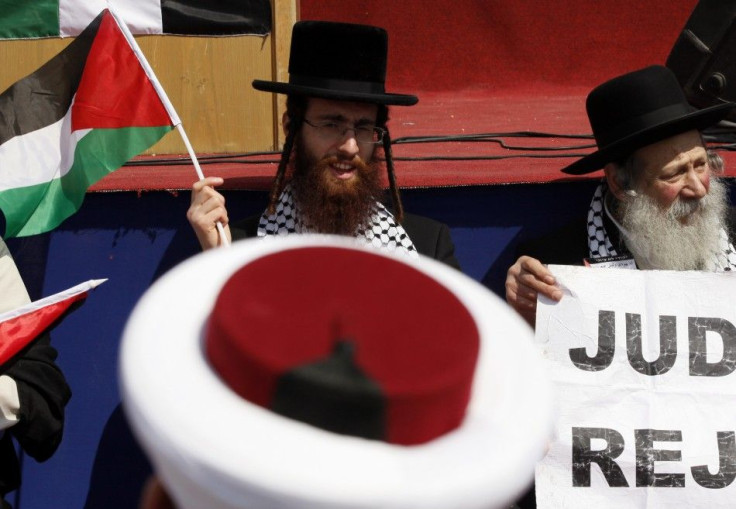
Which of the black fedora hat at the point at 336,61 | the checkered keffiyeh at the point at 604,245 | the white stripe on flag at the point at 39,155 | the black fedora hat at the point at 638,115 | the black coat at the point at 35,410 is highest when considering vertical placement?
the black fedora hat at the point at 336,61

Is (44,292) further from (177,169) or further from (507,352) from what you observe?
(507,352)

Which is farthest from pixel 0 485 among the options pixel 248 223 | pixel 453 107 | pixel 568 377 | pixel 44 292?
pixel 453 107

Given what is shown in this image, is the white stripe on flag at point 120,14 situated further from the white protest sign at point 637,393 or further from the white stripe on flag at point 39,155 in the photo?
the white protest sign at point 637,393

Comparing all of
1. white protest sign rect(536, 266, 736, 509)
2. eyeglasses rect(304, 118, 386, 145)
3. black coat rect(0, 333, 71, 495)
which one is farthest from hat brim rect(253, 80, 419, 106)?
black coat rect(0, 333, 71, 495)

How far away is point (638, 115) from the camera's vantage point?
10.8 feet

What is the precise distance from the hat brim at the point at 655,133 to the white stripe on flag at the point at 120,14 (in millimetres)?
2080

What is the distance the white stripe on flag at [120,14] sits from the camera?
12.9 feet

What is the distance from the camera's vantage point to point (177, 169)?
3787mm

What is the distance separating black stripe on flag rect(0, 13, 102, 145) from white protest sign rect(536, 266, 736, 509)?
5.55 feet

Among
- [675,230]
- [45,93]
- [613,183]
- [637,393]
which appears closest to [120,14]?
[45,93]

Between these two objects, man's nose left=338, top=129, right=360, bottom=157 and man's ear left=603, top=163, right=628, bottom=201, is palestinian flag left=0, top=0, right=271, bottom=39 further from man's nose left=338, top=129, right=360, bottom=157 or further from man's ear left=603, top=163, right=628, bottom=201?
man's ear left=603, top=163, right=628, bottom=201

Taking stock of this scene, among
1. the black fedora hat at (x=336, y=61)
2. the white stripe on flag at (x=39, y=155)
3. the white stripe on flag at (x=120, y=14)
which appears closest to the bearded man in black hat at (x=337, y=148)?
the black fedora hat at (x=336, y=61)

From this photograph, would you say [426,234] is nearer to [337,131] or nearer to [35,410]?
[337,131]

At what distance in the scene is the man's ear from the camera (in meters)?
3.33
